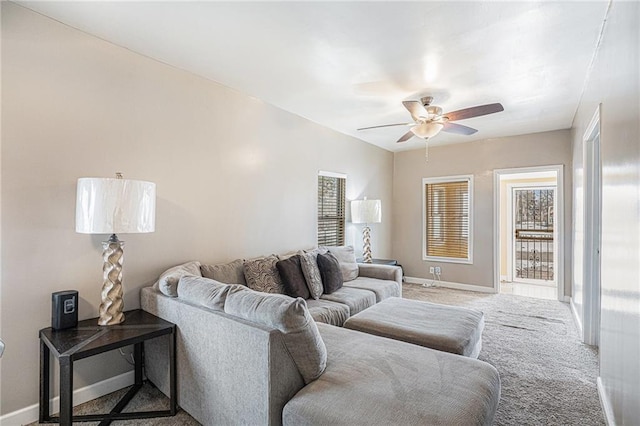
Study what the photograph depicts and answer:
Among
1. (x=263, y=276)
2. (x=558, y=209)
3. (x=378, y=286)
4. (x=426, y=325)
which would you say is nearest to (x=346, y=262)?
(x=378, y=286)

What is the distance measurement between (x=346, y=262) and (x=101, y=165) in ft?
9.90

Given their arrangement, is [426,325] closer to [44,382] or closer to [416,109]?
[416,109]

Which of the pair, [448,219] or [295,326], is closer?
[295,326]

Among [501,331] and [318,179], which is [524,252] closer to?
[501,331]

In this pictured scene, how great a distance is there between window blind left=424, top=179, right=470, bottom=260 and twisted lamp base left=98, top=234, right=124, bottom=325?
536 centimetres

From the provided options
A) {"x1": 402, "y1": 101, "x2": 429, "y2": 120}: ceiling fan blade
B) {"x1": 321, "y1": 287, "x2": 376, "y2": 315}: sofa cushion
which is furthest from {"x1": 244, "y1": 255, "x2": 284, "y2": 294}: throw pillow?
{"x1": 402, "y1": 101, "x2": 429, "y2": 120}: ceiling fan blade

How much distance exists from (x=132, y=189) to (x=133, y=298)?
105 centimetres

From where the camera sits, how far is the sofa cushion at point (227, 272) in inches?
113

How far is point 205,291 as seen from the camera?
2.07 meters

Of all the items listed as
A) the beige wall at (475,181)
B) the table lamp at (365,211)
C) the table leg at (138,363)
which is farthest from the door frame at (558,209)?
the table leg at (138,363)

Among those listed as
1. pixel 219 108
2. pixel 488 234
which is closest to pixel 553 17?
pixel 219 108

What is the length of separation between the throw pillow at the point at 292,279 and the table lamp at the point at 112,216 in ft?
4.73

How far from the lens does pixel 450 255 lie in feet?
19.9

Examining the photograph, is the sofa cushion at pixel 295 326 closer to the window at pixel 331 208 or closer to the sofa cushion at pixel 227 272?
the sofa cushion at pixel 227 272
